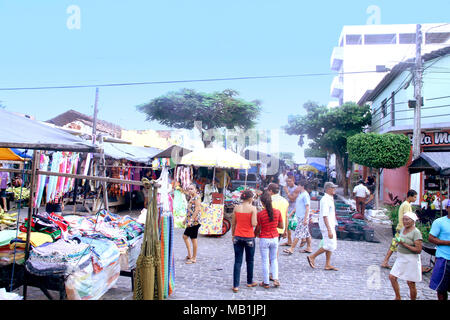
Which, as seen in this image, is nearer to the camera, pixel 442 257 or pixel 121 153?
pixel 442 257

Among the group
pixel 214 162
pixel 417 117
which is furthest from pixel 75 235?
pixel 417 117

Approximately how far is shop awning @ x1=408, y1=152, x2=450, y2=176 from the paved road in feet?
6.98

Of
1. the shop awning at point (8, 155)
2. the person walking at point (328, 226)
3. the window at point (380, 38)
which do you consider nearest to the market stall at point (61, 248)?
the shop awning at point (8, 155)

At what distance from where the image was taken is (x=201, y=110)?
73.3 feet

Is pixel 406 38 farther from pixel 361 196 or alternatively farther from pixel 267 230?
→ pixel 267 230

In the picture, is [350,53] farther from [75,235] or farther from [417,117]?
[75,235]

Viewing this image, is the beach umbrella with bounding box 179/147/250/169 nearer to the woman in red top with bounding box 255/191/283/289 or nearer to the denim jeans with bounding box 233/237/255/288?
the woman in red top with bounding box 255/191/283/289

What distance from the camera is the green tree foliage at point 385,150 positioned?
13.5 metres

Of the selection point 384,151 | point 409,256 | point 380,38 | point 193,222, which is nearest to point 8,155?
point 193,222

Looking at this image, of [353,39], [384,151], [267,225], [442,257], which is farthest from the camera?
[353,39]

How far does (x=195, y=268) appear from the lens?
6195 mm

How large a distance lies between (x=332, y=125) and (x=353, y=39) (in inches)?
1100

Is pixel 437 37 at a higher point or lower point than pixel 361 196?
higher

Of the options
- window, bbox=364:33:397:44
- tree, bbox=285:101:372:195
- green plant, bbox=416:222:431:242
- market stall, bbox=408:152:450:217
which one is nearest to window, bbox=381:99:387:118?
tree, bbox=285:101:372:195
